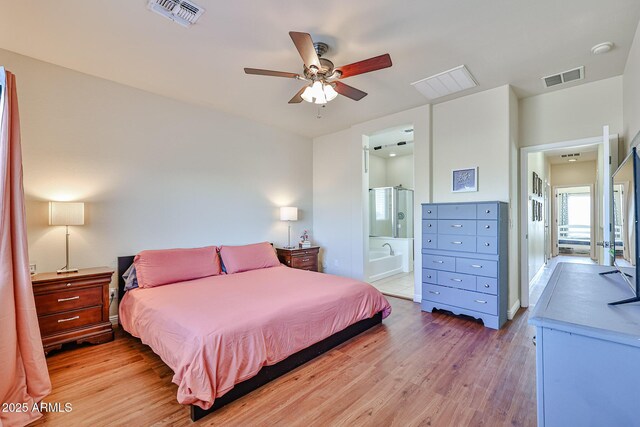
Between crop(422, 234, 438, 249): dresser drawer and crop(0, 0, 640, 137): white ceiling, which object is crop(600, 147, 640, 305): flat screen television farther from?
crop(422, 234, 438, 249): dresser drawer

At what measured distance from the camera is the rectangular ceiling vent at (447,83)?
3.05m

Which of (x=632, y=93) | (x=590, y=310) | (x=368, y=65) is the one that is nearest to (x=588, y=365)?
(x=590, y=310)

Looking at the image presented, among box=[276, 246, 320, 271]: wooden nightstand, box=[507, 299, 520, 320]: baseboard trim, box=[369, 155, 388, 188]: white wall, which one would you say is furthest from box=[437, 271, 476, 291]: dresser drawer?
box=[369, 155, 388, 188]: white wall

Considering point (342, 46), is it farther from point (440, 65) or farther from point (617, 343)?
point (617, 343)

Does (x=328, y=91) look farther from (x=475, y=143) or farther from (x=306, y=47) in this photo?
(x=475, y=143)

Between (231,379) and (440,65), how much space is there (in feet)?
11.0

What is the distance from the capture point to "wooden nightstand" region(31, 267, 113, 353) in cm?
252

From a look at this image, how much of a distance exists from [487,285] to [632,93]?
220 cm

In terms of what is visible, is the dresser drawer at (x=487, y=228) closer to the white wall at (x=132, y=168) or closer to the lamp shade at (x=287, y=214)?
the lamp shade at (x=287, y=214)

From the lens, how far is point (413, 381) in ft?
7.16

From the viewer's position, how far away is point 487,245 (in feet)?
10.5

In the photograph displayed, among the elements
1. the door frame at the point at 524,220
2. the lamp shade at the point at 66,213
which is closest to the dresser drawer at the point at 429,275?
the door frame at the point at 524,220

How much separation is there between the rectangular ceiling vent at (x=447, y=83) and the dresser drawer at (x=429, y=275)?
7.37ft

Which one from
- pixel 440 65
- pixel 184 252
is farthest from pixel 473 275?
pixel 184 252
